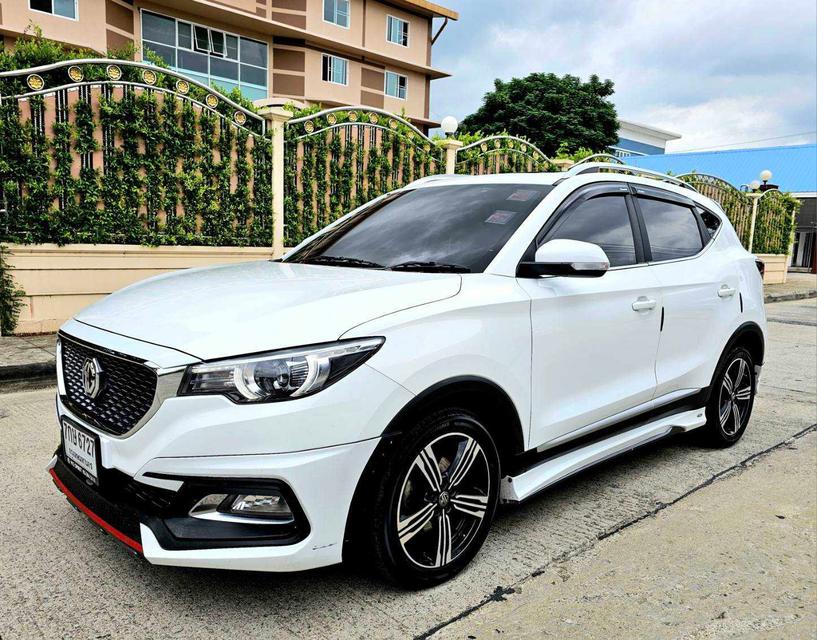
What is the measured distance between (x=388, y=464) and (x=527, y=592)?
86 cm

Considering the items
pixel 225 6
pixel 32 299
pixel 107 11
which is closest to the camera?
pixel 32 299

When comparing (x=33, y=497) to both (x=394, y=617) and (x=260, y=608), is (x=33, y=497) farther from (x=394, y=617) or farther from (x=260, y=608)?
(x=394, y=617)

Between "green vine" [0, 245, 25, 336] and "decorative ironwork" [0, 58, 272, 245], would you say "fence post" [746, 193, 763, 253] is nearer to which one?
"decorative ironwork" [0, 58, 272, 245]

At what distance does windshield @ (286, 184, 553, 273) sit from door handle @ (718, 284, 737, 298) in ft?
5.27

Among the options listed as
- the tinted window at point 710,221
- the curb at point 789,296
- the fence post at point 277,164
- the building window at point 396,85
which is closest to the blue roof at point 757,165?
the building window at point 396,85

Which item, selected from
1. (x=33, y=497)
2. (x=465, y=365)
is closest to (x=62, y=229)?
(x=33, y=497)

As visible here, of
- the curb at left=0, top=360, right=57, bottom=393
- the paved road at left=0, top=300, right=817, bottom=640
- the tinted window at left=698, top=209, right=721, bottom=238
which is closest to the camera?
the paved road at left=0, top=300, right=817, bottom=640

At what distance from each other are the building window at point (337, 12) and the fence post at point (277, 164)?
22074 millimetres

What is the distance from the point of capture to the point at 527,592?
104 inches

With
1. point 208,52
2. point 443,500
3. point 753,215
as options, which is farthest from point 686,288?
point 208,52

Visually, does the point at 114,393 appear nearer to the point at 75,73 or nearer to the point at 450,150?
the point at 75,73

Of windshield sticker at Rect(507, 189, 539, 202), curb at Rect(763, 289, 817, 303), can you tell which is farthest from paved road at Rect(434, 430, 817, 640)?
curb at Rect(763, 289, 817, 303)

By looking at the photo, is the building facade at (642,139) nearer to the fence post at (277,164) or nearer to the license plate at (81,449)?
the fence post at (277,164)

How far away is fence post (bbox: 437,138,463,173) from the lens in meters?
11.0
